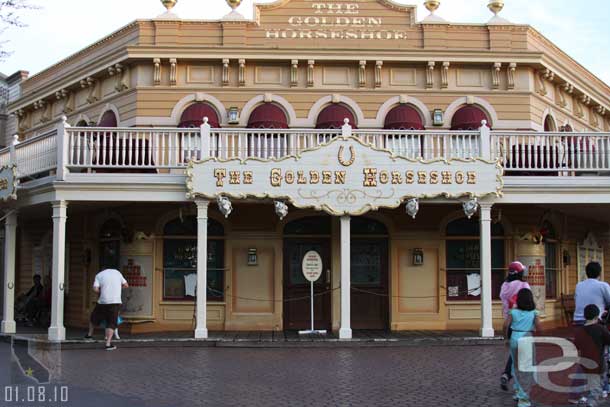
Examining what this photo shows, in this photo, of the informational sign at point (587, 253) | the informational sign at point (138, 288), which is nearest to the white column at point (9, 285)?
the informational sign at point (138, 288)

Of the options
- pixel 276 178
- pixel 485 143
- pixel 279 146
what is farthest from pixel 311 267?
pixel 485 143

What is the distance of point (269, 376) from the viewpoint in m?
11.4

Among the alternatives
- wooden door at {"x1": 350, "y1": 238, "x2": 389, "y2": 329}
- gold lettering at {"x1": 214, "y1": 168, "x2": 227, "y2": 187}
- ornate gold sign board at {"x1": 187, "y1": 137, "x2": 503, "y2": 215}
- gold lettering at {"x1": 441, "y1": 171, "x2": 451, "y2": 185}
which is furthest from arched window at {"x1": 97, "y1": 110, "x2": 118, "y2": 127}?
gold lettering at {"x1": 441, "y1": 171, "x2": 451, "y2": 185}

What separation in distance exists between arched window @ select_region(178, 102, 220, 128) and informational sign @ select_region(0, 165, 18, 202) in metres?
4.22

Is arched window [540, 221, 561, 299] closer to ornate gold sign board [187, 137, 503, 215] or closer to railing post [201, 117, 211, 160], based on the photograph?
ornate gold sign board [187, 137, 503, 215]

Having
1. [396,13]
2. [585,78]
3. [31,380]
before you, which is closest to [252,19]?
[396,13]

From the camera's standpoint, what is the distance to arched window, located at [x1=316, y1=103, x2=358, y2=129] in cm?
1948

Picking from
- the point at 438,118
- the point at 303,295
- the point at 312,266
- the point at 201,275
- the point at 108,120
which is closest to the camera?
the point at 201,275

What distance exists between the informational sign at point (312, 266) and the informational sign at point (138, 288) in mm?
4025

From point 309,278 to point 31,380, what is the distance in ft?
24.4

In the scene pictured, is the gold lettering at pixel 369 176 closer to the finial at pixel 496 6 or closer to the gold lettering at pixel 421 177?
the gold lettering at pixel 421 177

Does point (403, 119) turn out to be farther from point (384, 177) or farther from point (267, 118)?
point (384, 177)

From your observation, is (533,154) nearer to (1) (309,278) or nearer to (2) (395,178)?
(2) (395,178)

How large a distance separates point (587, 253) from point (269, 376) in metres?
14.5
